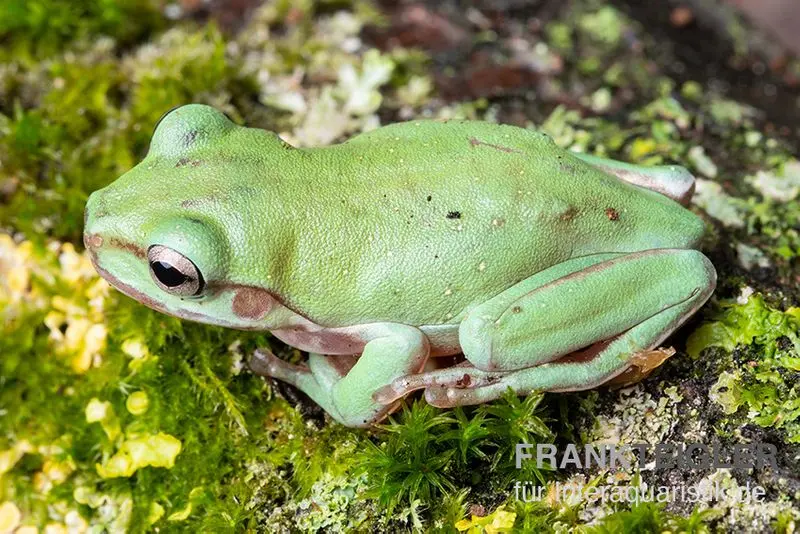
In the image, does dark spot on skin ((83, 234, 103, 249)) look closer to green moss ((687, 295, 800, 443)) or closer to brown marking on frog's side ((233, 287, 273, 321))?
brown marking on frog's side ((233, 287, 273, 321))

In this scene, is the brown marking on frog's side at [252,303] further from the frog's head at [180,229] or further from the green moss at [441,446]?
the green moss at [441,446]

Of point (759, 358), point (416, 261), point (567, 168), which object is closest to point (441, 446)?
point (416, 261)

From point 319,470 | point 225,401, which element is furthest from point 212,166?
point 319,470

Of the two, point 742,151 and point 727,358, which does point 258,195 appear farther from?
point 742,151

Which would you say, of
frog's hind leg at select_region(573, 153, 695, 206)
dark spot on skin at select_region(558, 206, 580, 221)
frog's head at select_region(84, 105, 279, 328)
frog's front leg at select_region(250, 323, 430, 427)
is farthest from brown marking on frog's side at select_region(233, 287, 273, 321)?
frog's hind leg at select_region(573, 153, 695, 206)

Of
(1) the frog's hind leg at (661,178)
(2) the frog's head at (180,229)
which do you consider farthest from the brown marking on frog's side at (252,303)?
(1) the frog's hind leg at (661,178)

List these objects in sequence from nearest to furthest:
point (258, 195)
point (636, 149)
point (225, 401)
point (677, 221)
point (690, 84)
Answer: point (258, 195)
point (677, 221)
point (225, 401)
point (636, 149)
point (690, 84)

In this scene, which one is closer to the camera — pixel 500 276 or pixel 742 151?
pixel 500 276
